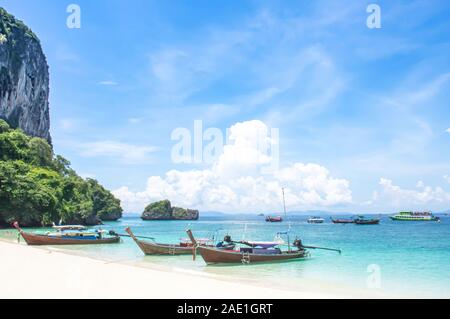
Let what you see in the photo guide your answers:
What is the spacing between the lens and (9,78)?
260 feet

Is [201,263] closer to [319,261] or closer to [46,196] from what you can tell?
[319,261]

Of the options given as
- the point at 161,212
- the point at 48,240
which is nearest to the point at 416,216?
the point at 161,212

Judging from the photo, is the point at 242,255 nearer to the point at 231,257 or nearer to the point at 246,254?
the point at 246,254

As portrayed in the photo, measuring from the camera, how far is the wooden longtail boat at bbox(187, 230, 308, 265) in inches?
823

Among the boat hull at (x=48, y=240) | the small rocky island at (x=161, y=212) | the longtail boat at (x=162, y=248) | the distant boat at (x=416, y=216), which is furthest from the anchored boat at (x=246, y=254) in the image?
the small rocky island at (x=161, y=212)

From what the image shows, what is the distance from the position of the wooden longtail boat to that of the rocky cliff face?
70320 millimetres

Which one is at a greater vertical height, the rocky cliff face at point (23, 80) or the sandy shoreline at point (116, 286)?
the rocky cliff face at point (23, 80)

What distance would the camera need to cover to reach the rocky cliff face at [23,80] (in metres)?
78.6

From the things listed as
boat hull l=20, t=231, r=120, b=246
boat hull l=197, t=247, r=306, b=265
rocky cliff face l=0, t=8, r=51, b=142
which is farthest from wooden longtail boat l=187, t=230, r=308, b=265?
rocky cliff face l=0, t=8, r=51, b=142

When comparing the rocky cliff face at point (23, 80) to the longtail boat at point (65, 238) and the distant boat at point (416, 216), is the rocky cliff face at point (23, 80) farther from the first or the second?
the distant boat at point (416, 216)

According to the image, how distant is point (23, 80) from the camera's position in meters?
86.4

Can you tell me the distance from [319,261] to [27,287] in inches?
737

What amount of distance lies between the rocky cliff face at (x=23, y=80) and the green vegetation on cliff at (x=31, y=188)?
2162cm
